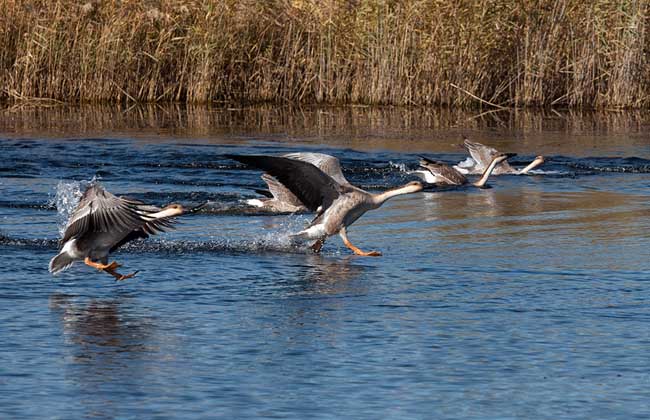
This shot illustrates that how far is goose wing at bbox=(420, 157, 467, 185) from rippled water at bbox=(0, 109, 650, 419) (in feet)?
0.84

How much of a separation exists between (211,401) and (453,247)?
14.0 feet

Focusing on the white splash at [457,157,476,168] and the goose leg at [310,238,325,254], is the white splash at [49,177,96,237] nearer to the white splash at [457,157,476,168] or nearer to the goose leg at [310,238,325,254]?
the goose leg at [310,238,325,254]

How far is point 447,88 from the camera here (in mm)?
20594

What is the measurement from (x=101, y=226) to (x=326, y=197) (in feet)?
6.68

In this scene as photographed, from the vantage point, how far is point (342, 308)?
7551 millimetres

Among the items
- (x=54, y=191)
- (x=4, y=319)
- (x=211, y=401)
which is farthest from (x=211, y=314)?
(x=54, y=191)

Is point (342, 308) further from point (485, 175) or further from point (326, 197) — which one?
point (485, 175)

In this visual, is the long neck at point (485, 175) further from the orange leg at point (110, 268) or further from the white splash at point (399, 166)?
the orange leg at point (110, 268)

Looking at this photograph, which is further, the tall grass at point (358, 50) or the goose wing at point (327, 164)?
the tall grass at point (358, 50)

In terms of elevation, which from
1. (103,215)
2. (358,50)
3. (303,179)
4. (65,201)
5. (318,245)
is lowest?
(318,245)

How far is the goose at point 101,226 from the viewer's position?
8008mm

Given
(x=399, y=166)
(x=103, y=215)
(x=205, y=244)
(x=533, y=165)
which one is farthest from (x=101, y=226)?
(x=533, y=165)

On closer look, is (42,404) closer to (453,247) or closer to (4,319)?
(4,319)

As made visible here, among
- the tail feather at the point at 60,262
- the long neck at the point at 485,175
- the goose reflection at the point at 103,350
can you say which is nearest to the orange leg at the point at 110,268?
the tail feather at the point at 60,262
